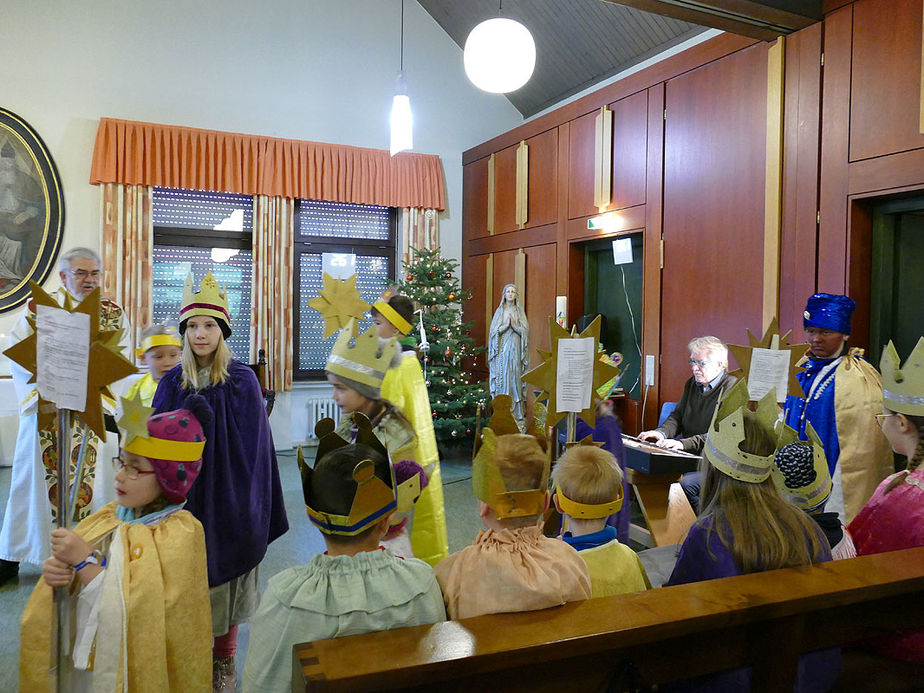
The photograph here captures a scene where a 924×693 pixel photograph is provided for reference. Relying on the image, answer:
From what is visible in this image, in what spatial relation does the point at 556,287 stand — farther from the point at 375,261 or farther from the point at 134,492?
the point at 134,492

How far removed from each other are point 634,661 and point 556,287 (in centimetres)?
533

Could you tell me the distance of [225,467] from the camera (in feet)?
6.61

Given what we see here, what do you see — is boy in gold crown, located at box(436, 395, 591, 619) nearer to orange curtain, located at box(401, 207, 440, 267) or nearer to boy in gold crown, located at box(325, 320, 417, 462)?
boy in gold crown, located at box(325, 320, 417, 462)

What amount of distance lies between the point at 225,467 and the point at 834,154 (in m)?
3.68

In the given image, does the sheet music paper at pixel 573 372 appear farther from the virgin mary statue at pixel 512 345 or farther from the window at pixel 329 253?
the window at pixel 329 253

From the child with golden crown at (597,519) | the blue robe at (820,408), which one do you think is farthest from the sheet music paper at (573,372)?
the blue robe at (820,408)

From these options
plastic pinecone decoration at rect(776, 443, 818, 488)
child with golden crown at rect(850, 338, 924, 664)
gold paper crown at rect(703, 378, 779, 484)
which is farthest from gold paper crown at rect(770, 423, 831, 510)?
gold paper crown at rect(703, 378, 779, 484)

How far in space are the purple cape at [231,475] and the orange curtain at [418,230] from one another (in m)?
5.42

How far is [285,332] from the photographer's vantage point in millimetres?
6926

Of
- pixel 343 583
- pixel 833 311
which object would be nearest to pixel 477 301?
pixel 833 311

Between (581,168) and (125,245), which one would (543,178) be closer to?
(581,168)

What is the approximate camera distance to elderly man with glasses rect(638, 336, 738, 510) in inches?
143

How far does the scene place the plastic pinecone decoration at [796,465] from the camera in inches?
69.7

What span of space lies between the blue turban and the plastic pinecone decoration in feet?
4.99
